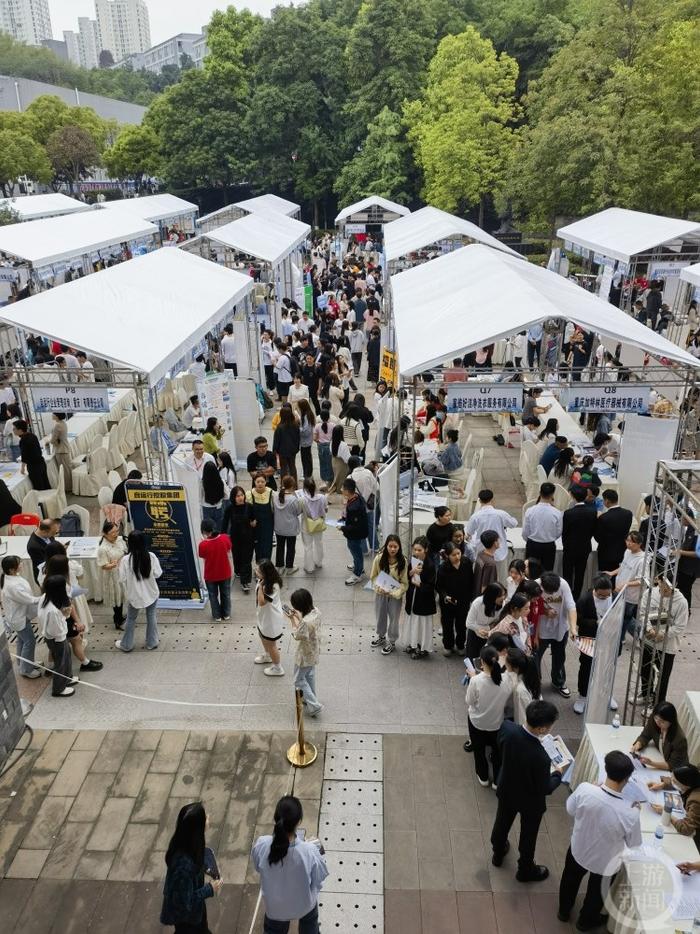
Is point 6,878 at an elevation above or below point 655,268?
below

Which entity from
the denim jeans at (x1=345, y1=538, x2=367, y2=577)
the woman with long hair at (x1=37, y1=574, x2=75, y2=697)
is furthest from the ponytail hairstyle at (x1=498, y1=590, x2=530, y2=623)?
the woman with long hair at (x1=37, y1=574, x2=75, y2=697)

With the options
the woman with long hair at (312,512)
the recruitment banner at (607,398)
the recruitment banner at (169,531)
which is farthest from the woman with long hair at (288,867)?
the recruitment banner at (607,398)

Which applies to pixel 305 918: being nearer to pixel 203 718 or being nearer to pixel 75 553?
pixel 203 718

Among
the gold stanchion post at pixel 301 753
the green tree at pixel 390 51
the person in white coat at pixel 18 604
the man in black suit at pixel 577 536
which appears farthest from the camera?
the green tree at pixel 390 51

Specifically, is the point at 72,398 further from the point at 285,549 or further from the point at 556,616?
the point at 556,616

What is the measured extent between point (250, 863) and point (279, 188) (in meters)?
43.8

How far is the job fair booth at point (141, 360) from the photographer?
7.69m

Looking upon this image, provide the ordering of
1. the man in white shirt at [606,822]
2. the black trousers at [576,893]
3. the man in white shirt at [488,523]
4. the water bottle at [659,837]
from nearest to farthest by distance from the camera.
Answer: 1. the man in white shirt at [606,822]
2. the water bottle at [659,837]
3. the black trousers at [576,893]
4. the man in white shirt at [488,523]

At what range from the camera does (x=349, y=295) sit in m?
21.1

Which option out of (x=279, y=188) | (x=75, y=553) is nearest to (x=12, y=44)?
(x=279, y=188)

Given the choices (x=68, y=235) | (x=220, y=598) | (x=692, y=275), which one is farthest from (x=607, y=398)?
(x=68, y=235)

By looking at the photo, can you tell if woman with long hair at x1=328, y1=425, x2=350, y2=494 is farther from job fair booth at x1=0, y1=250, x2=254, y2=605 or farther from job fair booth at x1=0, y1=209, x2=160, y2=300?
job fair booth at x1=0, y1=209, x2=160, y2=300

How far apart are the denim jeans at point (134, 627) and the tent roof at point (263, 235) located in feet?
39.3

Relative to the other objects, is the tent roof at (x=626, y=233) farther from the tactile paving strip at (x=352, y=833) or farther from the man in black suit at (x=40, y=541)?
the tactile paving strip at (x=352, y=833)
